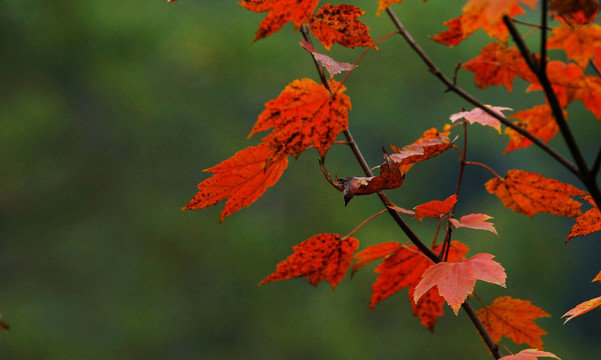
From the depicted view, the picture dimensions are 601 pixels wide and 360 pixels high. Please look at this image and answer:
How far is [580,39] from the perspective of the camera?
0.44 metres

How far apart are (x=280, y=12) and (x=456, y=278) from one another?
0.25m

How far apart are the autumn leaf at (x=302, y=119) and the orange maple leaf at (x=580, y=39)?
0.61 feet

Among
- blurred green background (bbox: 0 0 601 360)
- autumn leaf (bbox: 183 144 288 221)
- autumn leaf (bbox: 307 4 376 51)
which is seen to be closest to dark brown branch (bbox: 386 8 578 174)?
autumn leaf (bbox: 307 4 376 51)

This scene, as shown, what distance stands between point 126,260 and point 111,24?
1544 mm

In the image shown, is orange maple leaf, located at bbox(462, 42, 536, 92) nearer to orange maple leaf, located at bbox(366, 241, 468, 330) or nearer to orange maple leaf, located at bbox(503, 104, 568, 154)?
orange maple leaf, located at bbox(503, 104, 568, 154)

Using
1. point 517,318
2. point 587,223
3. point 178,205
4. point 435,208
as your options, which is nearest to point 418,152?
point 435,208

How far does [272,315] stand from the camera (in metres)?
3.53

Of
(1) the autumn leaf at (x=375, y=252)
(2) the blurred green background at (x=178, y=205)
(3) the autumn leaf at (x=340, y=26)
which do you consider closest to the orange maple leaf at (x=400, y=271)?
(1) the autumn leaf at (x=375, y=252)

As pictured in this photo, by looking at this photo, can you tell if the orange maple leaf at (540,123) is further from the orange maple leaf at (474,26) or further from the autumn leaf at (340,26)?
the autumn leaf at (340,26)

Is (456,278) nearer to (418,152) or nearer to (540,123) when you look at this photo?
(418,152)

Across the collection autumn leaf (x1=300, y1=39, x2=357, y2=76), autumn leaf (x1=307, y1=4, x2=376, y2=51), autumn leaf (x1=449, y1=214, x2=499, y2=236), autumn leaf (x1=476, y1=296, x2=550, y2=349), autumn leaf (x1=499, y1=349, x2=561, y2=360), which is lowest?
autumn leaf (x1=476, y1=296, x2=550, y2=349)

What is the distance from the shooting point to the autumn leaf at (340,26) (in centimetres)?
46

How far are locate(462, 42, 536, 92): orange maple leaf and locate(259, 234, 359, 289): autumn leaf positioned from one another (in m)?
0.21

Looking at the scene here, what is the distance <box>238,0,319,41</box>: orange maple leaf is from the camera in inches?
14.1
